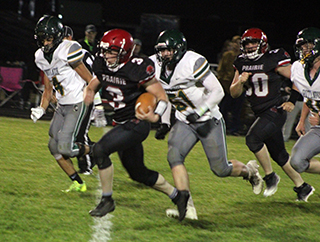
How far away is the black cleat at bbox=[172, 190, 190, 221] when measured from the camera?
4277 millimetres

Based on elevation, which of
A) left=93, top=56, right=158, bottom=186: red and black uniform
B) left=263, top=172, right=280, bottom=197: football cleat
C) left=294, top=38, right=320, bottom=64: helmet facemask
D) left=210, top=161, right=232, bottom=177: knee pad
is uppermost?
left=294, top=38, right=320, bottom=64: helmet facemask

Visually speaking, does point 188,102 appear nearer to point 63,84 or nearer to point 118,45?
point 118,45

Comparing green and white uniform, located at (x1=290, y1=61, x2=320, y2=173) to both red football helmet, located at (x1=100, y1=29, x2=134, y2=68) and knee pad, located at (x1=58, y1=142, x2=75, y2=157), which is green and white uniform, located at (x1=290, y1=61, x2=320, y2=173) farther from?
knee pad, located at (x1=58, y1=142, x2=75, y2=157)

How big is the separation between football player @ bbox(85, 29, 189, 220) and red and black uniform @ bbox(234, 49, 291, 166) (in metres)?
1.35

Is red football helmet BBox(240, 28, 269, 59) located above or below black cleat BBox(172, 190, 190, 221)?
above

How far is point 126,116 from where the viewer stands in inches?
173

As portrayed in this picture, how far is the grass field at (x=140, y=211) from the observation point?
13.1 ft

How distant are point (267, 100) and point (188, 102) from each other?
4.10 feet

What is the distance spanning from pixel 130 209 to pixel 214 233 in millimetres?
885

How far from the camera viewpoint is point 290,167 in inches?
213

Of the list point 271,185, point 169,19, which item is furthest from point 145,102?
point 169,19

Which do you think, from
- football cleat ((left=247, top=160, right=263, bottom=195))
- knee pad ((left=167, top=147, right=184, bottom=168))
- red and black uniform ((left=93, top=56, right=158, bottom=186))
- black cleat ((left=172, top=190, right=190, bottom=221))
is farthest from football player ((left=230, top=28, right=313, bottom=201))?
red and black uniform ((left=93, top=56, right=158, bottom=186))

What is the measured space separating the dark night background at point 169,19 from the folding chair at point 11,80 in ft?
4.11

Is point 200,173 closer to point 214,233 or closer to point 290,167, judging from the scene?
point 290,167
